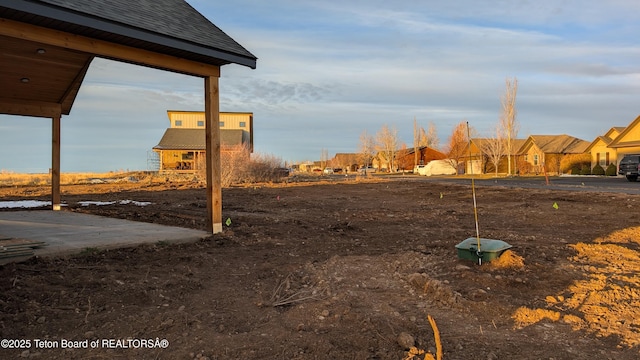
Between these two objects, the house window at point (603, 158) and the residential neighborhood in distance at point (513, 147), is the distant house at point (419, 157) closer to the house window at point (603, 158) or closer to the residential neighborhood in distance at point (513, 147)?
the residential neighborhood in distance at point (513, 147)

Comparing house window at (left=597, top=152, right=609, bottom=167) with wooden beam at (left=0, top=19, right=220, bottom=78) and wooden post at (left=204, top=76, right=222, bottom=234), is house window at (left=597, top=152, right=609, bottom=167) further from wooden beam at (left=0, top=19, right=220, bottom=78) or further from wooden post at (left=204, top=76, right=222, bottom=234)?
wooden beam at (left=0, top=19, right=220, bottom=78)

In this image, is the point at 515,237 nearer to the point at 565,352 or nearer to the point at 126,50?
the point at 565,352

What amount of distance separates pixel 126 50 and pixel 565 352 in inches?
269

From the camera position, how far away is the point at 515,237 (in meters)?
7.83

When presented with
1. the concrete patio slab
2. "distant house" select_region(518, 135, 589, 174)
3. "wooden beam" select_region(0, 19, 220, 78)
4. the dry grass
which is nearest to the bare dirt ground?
the concrete patio slab

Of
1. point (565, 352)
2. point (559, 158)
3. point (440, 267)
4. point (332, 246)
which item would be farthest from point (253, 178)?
point (559, 158)

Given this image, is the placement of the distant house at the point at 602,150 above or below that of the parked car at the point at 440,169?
above

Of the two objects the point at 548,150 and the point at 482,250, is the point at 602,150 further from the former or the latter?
the point at 482,250

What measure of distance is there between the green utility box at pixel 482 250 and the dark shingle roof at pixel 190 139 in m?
36.7

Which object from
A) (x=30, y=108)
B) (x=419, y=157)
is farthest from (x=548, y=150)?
(x=30, y=108)

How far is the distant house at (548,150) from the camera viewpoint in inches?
2051

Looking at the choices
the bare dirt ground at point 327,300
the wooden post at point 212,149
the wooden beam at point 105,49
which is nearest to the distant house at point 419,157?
the wooden post at point 212,149

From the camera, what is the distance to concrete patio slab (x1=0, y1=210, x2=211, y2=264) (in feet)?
20.2

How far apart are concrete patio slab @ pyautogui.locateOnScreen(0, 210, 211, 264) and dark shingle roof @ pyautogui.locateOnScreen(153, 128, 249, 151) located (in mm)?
31845
